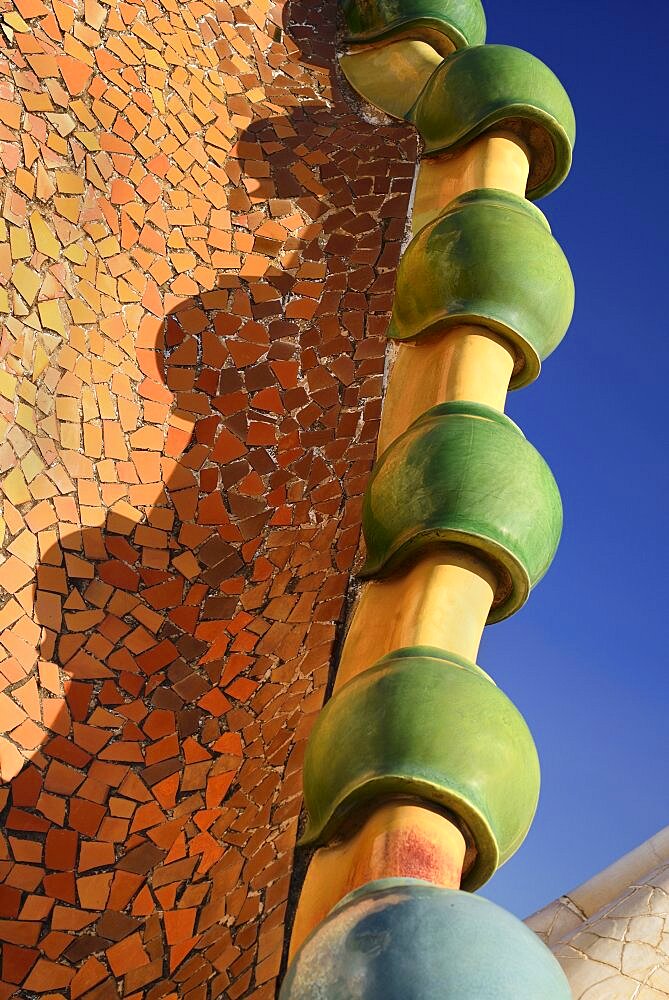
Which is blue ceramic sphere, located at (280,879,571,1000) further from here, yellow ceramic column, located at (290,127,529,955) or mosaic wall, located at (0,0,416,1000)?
mosaic wall, located at (0,0,416,1000)

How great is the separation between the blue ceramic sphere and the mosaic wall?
0.77m

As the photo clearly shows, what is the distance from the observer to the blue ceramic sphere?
44.1 inches

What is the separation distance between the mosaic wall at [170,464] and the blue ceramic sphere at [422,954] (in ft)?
2.51

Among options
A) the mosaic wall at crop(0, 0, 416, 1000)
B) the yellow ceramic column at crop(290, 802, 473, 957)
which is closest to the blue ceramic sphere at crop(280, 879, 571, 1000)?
the yellow ceramic column at crop(290, 802, 473, 957)

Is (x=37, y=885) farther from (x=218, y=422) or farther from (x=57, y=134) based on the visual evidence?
(x=57, y=134)

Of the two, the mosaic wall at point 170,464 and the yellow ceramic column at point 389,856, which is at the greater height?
the mosaic wall at point 170,464

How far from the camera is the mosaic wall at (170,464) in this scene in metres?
2.05

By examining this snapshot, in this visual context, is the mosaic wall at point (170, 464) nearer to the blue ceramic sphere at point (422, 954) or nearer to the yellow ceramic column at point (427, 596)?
the yellow ceramic column at point (427, 596)

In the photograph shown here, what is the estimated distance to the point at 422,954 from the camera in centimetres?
113

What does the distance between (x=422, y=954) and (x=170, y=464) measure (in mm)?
1497

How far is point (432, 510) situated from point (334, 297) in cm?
115

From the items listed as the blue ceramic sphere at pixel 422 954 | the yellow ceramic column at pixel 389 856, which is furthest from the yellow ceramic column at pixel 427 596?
the blue ceramic sphere at pixel 422 954

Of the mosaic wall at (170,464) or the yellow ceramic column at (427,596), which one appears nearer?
the yellow ceramic column at (427,596)

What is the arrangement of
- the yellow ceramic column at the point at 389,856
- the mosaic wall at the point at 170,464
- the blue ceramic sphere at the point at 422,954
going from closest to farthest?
the blue ceramic sphere at the point at 422,954
the yellow ceramic column at the point at 389,856
the mosaic wall at the point at 170,464
